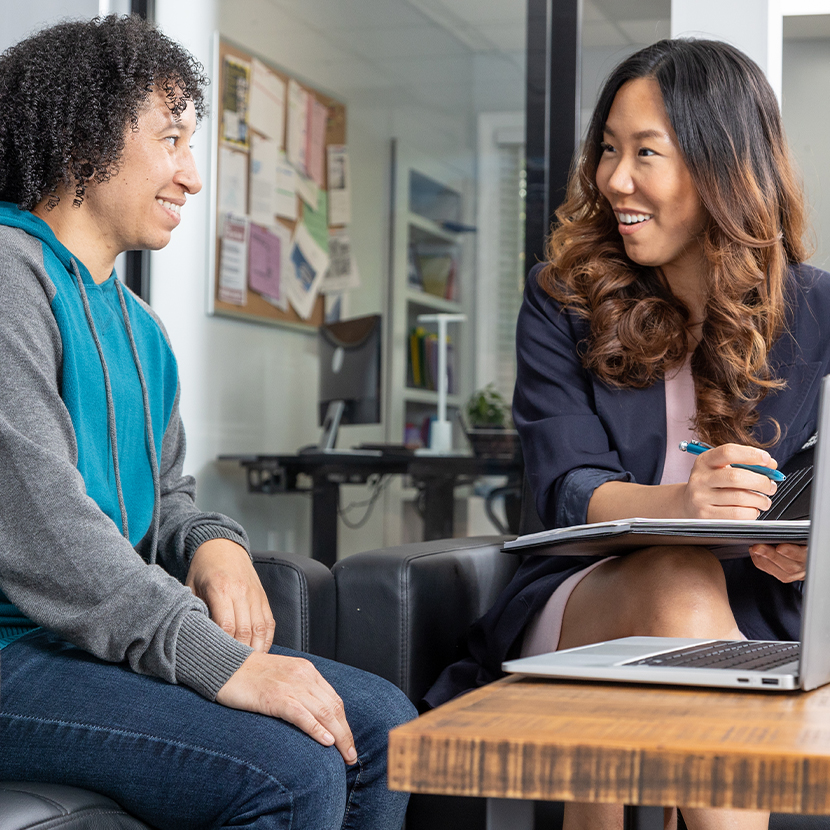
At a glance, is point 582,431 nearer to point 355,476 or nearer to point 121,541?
point 121,541

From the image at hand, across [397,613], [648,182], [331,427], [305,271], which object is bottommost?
[397,613]

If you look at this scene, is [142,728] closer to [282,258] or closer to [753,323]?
[753,323]

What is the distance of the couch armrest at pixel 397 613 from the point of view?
1.38 meters

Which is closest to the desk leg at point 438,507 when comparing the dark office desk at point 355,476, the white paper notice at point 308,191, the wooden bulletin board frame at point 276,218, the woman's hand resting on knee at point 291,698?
the dark office desk at point 355,476

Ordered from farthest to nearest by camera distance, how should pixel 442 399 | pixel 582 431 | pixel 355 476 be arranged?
pixel 442 399, pixel 355 476, pixel 582 431

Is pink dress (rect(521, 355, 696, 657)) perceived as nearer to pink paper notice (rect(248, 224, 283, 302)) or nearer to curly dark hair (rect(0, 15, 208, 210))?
curly dark hair (rect(0, 15, 208, 210))

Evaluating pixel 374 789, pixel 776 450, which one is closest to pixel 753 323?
pixel 776 450

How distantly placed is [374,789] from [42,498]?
46cm

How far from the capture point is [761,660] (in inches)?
30.5

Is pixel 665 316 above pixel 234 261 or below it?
below

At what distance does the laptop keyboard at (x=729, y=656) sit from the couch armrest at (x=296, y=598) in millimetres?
611

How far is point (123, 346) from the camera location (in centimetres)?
127

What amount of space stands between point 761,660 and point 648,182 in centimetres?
90

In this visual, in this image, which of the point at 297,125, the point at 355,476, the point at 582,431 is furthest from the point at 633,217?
the point at 297,125
